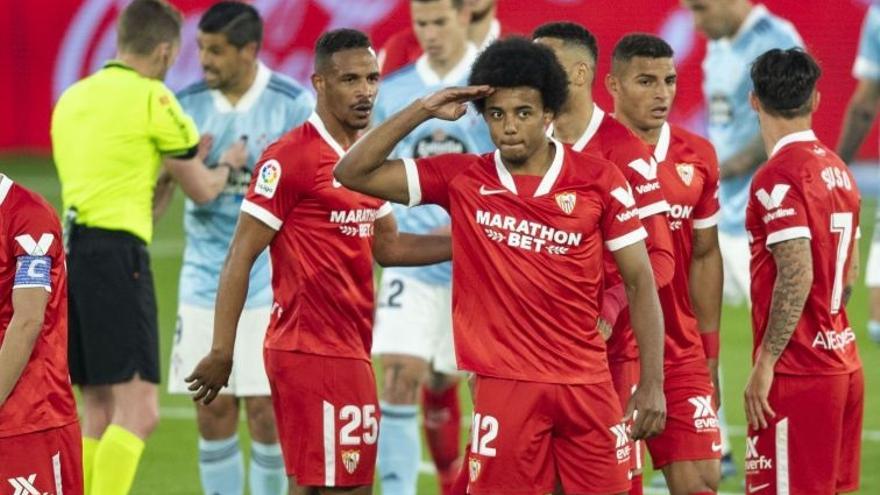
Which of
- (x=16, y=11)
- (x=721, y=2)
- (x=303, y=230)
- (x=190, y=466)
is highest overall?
(x=16, y=11)

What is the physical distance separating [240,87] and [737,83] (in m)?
3.73

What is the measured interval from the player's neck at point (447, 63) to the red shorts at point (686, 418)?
3.19m

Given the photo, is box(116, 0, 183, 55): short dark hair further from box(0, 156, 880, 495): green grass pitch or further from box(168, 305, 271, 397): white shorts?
box(0, 156, 880, 495): green grass pitch

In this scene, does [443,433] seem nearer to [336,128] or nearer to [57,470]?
[336,128]

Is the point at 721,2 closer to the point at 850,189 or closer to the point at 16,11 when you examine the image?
the point at 850,189

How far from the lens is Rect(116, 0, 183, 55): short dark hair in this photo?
9078 millimetres

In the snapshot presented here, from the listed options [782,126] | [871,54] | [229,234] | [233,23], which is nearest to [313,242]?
[782,126]

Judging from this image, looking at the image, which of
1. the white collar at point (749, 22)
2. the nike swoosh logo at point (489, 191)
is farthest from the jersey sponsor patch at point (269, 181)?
the white collar at point (749, 22)

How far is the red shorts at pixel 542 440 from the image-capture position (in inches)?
250

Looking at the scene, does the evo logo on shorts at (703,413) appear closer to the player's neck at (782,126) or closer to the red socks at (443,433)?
the player's neck at (782,126)

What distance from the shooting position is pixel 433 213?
10.1 meters

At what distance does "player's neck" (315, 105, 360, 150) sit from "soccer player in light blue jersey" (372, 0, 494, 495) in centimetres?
181

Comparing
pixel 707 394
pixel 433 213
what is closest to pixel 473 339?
pixel 707 394

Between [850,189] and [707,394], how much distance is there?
1045mm
